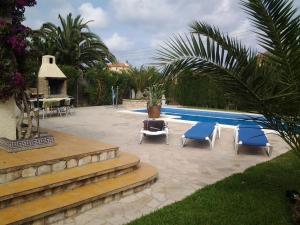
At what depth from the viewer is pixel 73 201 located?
4.61m

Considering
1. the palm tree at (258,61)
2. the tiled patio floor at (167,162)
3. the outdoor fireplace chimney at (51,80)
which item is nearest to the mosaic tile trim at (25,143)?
the tiled patio floor at (167,162)

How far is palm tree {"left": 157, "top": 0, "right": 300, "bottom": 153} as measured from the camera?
3807 mm

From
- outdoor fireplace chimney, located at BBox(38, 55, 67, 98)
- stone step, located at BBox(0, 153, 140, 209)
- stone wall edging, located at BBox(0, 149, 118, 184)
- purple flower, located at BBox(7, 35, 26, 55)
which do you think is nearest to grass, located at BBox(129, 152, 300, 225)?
stone step, located at BBox(0, 153, 140, 209)

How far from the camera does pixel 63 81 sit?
2127cm

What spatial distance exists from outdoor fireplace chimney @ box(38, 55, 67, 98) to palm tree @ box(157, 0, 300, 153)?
48.9 ft

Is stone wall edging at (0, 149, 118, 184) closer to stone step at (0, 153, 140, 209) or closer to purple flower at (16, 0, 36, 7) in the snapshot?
stone step at (0, 153, 140, 209)

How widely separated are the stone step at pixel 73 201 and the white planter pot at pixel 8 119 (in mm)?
2748

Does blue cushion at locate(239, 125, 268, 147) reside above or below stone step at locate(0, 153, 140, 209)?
above

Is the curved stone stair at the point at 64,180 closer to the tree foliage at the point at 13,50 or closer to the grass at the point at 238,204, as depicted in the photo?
the grass at the point at 238,204

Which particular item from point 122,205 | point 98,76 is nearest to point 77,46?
point 98,76

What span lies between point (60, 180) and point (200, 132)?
18.9 ft

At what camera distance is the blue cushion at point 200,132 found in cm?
919

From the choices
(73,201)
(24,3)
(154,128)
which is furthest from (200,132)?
(24,3)

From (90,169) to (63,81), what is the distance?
55.0 ft
